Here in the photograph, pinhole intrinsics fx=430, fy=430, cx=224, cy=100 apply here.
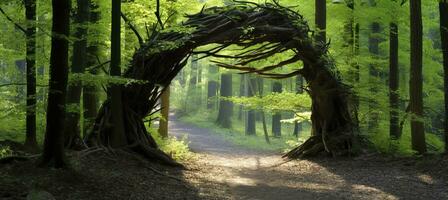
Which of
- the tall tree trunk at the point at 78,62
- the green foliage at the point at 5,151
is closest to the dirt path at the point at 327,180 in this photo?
the tall tree trunk at the point at 78,62

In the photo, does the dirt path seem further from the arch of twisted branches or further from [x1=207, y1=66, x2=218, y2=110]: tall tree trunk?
[x1=207, y1=66, x2=218, y2=110]: tall tree trunk

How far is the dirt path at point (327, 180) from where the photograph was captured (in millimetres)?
7898

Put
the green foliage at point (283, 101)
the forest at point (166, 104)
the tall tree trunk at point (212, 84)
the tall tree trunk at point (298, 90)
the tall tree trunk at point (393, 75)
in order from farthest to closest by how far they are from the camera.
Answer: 1. the tall tree trunk at point (212, 84)
2. the tall tree trunk at point (298, 90)
3. the green foliage at point (283, 101)
4. the tall tree trunk at point (393, 75)
5. the forest at point (166, 104)

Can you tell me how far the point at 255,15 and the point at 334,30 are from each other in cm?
496

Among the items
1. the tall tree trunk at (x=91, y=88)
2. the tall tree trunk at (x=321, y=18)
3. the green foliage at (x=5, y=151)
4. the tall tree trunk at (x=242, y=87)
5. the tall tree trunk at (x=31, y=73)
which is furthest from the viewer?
the tall tree trunk at (x=242, y=87)

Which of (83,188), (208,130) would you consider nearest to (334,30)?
(83,188)

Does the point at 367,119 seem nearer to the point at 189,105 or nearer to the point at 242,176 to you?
the point at 242,176

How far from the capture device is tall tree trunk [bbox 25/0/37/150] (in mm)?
9141

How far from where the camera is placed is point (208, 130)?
94.6ft

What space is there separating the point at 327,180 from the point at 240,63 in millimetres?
5146

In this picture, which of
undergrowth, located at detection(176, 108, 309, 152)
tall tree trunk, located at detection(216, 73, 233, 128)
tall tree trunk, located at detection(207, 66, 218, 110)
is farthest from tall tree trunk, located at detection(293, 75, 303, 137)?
tall tree trunk, located at detection(207, 66, 218, 110)

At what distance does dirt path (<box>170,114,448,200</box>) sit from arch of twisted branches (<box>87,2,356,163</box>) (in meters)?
1.40

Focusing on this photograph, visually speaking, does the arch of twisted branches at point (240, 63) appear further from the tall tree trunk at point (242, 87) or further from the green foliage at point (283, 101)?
the tall tree trunk at point (242, 87)

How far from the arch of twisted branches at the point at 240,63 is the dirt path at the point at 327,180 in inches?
55.3
